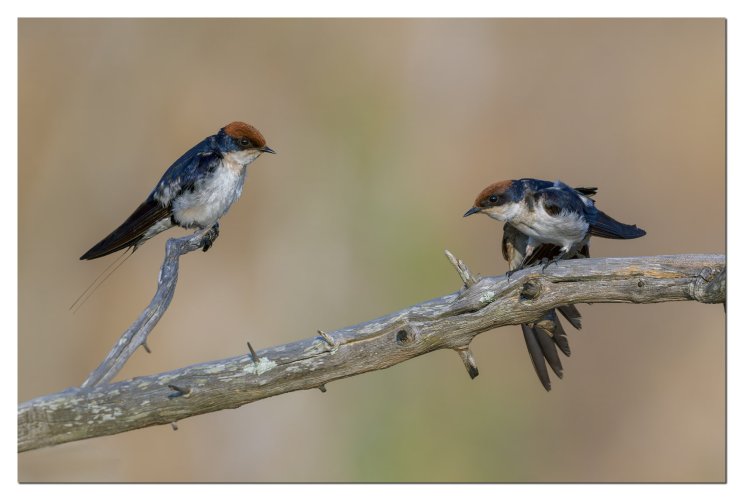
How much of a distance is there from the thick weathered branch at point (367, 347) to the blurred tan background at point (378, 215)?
1.43 feet

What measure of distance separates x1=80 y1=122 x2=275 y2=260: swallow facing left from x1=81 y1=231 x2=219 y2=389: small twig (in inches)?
8.1

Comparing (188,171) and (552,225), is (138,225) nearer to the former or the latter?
(188,171)

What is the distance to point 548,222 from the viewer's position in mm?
3426

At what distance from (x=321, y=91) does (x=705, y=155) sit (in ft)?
8.10

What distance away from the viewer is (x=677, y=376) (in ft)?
13.5

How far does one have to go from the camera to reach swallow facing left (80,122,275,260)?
3346 mm

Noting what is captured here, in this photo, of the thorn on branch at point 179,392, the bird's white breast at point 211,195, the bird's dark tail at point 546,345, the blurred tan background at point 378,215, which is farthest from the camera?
the blurred tan background at point 378,215

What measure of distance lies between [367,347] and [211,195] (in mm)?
972

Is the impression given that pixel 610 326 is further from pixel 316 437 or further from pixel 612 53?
pixel 316 437

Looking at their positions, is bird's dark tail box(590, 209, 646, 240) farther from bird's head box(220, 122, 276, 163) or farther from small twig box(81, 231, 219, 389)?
small twig box(81, 231, 219, 389)

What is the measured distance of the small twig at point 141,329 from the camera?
9.83ft

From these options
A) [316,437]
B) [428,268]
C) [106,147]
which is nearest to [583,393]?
[428,268]

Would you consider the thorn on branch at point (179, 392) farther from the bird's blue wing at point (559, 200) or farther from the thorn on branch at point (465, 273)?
the bird's blue wing at point (559, 200)

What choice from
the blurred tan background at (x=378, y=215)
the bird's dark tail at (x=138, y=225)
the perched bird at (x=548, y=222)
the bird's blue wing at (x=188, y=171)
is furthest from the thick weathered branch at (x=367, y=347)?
the bird's blue wing at (x=188, y=171)
